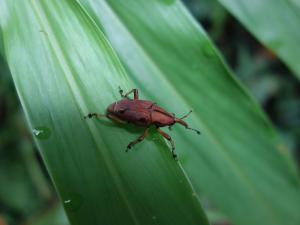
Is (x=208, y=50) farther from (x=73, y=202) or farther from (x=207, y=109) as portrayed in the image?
(x=73, y=202)

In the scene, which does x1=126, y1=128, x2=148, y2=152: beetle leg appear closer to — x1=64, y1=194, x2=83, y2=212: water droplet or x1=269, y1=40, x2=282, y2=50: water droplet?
x1=64, y1=194, x2=83, y2=212: water droplet

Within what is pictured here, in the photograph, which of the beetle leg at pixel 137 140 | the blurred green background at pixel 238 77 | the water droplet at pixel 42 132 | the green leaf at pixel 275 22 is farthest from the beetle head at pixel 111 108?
the blurred green background at pixel 238 77

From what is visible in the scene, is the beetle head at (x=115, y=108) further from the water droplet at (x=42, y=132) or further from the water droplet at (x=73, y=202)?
the water droplet at (x=73, y=202)

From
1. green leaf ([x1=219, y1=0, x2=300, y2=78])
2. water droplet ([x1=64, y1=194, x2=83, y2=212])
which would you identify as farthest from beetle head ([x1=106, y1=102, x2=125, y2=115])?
→ green leaf ([x1=219, y1=0, x2=300, y2=78])

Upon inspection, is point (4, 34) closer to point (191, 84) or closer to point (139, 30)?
point (139, 30)

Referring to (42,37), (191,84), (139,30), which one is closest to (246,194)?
(191,84)

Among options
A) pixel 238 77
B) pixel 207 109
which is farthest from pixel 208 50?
pixel 238 77
